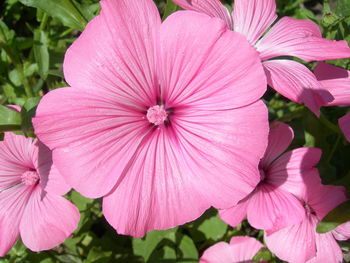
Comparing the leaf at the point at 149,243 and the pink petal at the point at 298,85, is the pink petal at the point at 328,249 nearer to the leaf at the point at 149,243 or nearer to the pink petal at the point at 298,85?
the leaf at the point at 149,243

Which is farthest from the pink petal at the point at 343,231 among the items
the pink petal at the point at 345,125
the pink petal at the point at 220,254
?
the pink petal at the point at 345,125

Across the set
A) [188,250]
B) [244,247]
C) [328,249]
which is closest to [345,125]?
[328,249]

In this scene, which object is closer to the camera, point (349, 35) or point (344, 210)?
point (344, 210)

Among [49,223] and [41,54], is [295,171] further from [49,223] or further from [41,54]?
[41,54]

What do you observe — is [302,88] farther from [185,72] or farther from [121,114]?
[121,114]

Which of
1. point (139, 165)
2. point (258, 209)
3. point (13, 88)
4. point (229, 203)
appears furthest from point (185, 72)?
A: point (13, 88)

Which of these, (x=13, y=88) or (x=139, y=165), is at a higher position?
(x=13, y=88)
